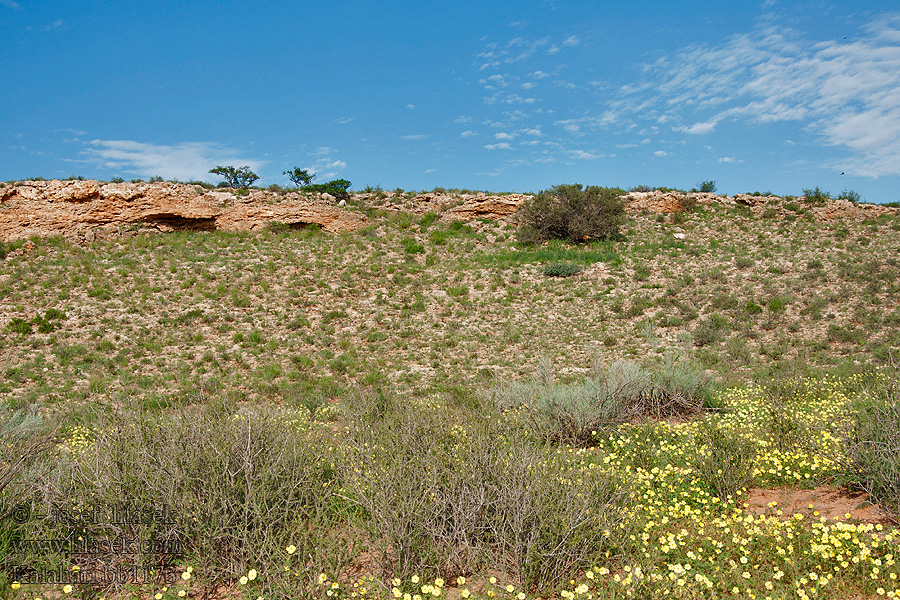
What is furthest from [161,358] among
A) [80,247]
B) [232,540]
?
[232,540]

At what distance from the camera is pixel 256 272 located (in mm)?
17641

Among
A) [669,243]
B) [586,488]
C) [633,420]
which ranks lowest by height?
[633,420]

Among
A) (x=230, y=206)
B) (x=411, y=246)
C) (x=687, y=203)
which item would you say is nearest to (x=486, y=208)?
(x=411, y=246)

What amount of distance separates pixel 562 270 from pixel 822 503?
13978mm

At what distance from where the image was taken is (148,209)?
19.8 meters

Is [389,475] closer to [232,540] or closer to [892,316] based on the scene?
[232,540]

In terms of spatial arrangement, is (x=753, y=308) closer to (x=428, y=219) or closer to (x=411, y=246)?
(x=411, y=246)

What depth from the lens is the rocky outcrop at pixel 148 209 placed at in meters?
18.6

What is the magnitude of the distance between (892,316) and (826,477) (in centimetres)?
1147

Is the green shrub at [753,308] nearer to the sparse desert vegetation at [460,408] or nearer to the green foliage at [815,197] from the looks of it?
the sparse desert vegetation at [460,408]

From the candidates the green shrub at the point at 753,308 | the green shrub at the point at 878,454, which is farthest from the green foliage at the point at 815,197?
the green shrub at the point at 878,454

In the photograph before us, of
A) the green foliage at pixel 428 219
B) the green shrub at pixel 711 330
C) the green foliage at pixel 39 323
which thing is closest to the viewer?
the green shrub at pixel 711 330

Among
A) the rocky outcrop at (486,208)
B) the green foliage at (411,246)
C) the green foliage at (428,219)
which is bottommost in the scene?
the green foliage at (411,246)

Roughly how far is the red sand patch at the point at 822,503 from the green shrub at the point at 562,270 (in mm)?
13391
